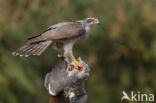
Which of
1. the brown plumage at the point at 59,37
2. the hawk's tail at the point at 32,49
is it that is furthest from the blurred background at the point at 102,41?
the hawk's tail at the point at 32,49

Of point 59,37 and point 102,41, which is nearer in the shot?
point 59,37

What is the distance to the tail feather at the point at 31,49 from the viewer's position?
5.41 metres

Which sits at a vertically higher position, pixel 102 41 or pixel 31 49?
pixel 31 49

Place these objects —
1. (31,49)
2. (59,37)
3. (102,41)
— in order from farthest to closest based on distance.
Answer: (102,41) → (59,37) → (31,49)

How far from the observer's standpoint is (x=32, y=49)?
5520 mm

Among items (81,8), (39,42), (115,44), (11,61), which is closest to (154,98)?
(115,44)

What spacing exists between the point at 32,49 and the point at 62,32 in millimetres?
504

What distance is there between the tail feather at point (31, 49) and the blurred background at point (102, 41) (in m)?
4.94

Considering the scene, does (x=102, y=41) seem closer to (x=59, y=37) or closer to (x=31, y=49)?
(x=59, y=37)

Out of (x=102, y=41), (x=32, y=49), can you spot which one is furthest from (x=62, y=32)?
(x=102, y=41)

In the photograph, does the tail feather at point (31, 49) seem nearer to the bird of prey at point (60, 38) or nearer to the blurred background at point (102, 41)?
the bird of prey at point (60, 38)

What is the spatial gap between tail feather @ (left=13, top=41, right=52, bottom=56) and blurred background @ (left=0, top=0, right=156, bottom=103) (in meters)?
4.94

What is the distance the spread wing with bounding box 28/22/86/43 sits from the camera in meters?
5.66

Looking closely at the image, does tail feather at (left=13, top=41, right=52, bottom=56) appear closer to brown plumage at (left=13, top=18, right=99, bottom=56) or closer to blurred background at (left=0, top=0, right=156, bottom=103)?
brown plumage at (left=13, top=18, right=99, bottom=56)
